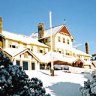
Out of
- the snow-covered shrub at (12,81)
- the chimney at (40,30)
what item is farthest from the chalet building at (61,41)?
the snow-covered shrub at (12,81)

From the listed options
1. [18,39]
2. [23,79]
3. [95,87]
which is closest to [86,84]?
[95,87]

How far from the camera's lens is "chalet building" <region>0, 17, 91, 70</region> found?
156 feet

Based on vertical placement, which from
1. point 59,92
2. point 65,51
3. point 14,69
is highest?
point 65,51

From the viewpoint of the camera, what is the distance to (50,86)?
30250 millimetres

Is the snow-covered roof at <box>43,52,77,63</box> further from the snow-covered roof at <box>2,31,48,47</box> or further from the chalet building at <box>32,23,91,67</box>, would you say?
the snow-covered roof at <box>2,31,48,47</box>

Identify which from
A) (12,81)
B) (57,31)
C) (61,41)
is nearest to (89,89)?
(12,81)

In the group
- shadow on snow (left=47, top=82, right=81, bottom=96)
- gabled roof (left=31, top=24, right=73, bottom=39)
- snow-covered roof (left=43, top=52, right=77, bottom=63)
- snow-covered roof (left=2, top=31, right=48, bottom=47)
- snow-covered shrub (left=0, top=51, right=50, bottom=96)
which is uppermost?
gabled roof (left=31, top=24, right=73, bottom=39)

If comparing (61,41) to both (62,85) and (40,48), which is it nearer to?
(40,48)

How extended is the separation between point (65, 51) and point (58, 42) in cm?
300

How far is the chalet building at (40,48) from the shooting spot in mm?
47544

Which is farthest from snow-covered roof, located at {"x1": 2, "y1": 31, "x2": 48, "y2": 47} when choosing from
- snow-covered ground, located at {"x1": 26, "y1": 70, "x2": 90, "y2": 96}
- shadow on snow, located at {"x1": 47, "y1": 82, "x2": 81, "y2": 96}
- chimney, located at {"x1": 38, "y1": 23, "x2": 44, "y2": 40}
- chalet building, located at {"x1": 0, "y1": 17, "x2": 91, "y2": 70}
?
shadow on snow, located at {"x1": 47, "y1": 82, "x2": 81, "y2": 96}

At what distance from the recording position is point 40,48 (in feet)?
186

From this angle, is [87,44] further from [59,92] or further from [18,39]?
[59,92]

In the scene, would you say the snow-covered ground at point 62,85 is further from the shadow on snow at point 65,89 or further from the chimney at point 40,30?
the chimney at point 40,30
